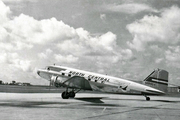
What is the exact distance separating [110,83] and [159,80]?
5087 mm

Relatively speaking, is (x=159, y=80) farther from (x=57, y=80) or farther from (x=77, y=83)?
(x=57, y=80)

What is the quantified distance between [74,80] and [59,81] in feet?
6.82

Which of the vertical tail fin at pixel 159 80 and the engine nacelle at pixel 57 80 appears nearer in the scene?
the vertical tail fin at pixel 159 80

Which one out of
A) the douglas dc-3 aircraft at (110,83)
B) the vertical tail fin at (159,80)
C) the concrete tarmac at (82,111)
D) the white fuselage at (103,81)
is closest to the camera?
the concrete tarmac at (82,111)

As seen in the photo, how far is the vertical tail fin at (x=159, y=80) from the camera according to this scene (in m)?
23.3

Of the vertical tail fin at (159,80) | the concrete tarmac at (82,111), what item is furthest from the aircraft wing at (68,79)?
the vertical tail fin at (159,80)

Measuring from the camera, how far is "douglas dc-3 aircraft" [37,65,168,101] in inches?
913

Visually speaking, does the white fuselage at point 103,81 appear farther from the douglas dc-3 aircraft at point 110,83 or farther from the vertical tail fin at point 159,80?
the vertical tail fin at point 159,80

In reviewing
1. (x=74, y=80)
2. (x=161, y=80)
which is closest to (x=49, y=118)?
(x=74, y=80)

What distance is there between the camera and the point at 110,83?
23.9 metres

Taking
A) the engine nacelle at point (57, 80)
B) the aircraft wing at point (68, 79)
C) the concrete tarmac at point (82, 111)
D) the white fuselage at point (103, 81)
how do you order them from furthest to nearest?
the white fuselage at point (103, 81) → the engine nacelle at point (57, 80) → the aircraft wing at point (68, 79) → the concrete tarmac at point (82, 111)

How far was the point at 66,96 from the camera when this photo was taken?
2300cm

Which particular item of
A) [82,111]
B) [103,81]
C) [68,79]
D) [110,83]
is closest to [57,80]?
[68,79]

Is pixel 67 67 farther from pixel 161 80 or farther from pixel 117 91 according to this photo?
pixel 161 80
